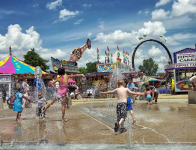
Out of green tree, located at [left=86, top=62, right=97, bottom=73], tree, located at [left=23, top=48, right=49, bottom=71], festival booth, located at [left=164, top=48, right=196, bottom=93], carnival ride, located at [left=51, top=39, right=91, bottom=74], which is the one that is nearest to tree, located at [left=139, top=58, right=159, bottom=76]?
green tree, located at [left=86, top=62, right=97, bottom=73]

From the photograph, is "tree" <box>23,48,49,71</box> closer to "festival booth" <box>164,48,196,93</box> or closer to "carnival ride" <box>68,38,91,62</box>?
"carnival ride" <box>68,38,91,62</box>

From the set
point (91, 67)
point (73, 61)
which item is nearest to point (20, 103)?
point (73, 61)

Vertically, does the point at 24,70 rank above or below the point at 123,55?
below

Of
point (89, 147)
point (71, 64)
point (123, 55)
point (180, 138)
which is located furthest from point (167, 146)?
point (123, 55)

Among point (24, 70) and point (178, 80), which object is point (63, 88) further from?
point (24, 70)

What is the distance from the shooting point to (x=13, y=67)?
25.3 metres

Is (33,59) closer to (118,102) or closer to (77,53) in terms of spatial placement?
(77,53)

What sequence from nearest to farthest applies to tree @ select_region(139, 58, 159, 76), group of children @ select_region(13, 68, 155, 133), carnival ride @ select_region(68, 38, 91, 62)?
group of children @ select_region(13, 68, 155, 133)
carnival ride @ select_region(68, 38, 91, 62)
tree @ select_region(139, 58, 159, 76)

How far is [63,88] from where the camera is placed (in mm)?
6973

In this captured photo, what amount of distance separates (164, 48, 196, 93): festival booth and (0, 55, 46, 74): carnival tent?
15435 mm

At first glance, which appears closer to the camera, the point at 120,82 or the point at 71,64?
the point at 120,82

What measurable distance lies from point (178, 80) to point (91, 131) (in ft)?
61.8

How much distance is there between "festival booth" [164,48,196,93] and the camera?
21859mm

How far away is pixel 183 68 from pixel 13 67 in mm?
17871
